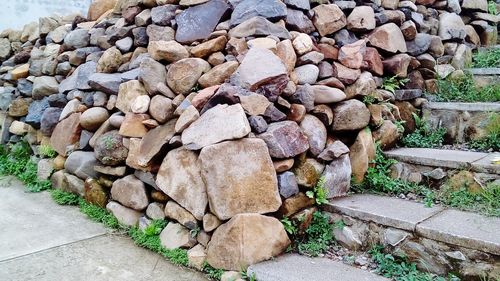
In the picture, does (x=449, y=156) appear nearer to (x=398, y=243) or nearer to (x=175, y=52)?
(x=398, y=243)

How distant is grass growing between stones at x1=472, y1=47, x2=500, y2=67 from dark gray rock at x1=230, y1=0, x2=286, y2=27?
199 centimetres

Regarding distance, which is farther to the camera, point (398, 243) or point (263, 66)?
point (263, 66)

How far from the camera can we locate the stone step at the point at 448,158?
2367 mm

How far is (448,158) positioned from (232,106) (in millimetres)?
1379

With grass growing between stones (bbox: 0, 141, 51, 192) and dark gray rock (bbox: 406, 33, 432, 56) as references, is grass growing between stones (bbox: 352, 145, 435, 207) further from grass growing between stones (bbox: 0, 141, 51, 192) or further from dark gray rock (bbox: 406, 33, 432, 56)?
grass growing between stones (bbox: 0, 141, 51, 192)

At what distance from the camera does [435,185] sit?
8.32 ft

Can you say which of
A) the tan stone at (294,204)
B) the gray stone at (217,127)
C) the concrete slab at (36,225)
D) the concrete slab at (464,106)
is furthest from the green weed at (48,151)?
the concrete slab at (464,106)

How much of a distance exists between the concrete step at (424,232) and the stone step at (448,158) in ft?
1.10

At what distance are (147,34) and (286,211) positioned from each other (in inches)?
69.8

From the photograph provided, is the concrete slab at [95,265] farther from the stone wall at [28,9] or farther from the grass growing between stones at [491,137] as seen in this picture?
the stone wall at [28,9]

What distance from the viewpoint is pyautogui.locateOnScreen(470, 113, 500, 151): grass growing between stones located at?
2.77 meters

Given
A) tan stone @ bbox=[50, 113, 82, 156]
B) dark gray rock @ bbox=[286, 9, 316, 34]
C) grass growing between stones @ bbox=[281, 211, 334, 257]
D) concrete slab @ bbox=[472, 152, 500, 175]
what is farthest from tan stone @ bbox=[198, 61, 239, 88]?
concrete slab @ bbox=[472, 152, 500, 175]

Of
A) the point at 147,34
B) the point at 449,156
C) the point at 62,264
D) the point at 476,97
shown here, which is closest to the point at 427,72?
the point at 476,97

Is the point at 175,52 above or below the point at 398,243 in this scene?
above
